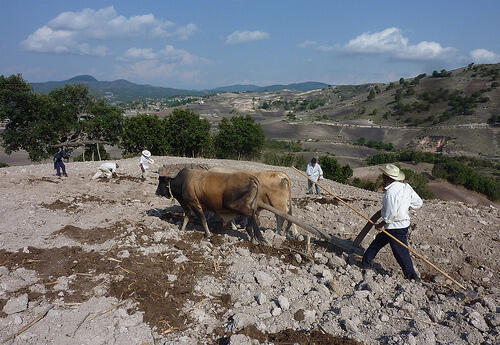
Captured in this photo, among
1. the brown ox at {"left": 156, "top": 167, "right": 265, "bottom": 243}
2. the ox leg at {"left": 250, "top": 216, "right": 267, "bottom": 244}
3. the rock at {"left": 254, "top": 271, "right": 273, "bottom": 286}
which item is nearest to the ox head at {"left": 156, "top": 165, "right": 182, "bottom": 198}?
the brown ox at {"left": 156, "top": 167, "right": 265, "bottom": 243}

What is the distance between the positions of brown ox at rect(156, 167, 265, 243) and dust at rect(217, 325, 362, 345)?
112 inches

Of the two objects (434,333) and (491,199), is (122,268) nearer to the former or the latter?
(434,333)

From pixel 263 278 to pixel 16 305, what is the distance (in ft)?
12.3

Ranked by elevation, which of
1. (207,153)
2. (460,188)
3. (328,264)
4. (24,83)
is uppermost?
(24,83)

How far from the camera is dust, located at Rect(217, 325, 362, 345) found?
4086 mm

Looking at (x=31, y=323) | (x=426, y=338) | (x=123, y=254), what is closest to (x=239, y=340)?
(x=426, y=338)

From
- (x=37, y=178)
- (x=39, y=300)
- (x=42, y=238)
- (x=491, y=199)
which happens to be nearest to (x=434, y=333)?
(x=39, y=300)

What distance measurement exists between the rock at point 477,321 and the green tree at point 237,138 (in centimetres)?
3038

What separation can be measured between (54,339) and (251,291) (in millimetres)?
2840

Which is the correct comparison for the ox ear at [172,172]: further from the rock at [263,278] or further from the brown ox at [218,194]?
the rock at [263,278]

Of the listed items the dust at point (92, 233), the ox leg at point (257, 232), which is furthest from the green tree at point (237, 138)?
the ox leg at point (257, 232)

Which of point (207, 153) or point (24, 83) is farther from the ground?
point (24, 83)

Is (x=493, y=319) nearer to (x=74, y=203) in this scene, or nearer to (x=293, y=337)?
(x=293, y=337)

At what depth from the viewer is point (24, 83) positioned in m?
29.5
